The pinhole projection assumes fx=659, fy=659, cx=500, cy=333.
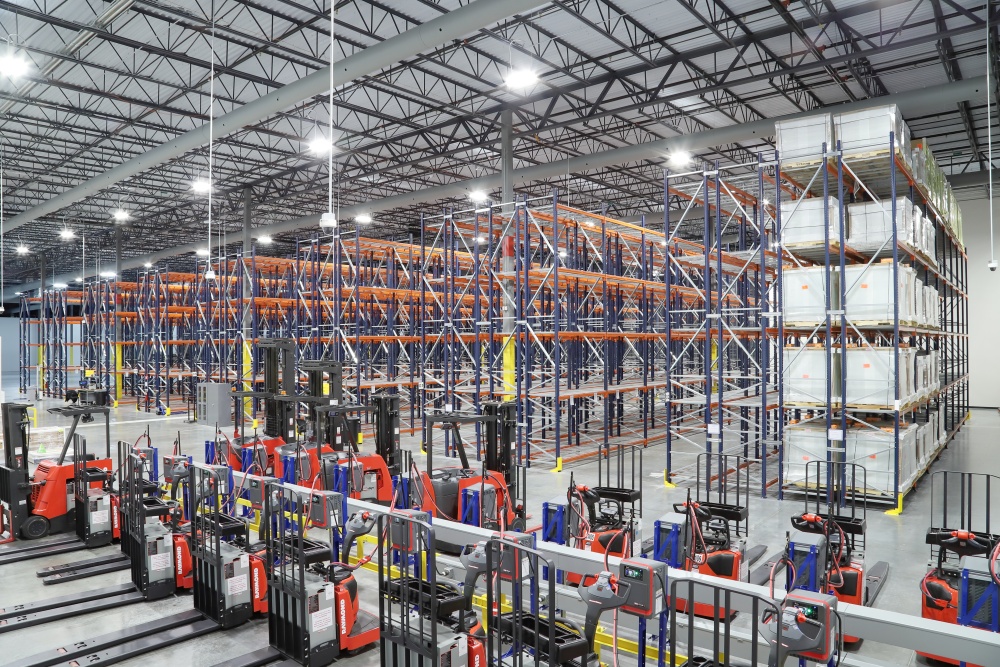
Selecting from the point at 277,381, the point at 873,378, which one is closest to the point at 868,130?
the point at 873,378

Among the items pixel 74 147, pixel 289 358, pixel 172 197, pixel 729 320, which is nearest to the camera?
pixel 289 358

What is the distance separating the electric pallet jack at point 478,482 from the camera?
26.6 ft

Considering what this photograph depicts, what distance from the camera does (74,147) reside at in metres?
22.9

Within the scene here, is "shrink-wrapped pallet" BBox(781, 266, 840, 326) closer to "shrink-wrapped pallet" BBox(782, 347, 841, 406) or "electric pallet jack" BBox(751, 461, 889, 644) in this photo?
"shrink-wrapped pallet" BBox(782, 347, 841, 406)

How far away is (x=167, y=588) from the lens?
702 centimetres

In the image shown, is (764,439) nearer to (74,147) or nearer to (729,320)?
(729,320)

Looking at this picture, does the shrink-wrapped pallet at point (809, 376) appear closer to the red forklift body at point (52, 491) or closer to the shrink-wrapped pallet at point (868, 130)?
the shrink-wrapped pallet at point (868, 130)

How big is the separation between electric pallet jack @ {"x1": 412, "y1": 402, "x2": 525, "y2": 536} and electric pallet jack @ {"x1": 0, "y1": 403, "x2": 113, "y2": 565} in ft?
14.3

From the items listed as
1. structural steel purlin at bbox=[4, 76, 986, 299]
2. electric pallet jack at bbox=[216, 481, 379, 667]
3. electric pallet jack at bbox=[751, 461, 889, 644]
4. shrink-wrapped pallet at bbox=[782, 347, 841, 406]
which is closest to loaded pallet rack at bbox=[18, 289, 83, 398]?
structural steel purlin at bbox=[4, 76, 986, 299]

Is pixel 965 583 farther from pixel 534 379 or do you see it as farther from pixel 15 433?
pixel 534 379

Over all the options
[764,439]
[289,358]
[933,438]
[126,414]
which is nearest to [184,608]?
[289,358]

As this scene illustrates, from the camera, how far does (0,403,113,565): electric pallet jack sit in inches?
344

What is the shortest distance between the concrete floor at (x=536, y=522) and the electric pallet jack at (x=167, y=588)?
5.0 inches

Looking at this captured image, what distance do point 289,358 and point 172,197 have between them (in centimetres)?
2094
